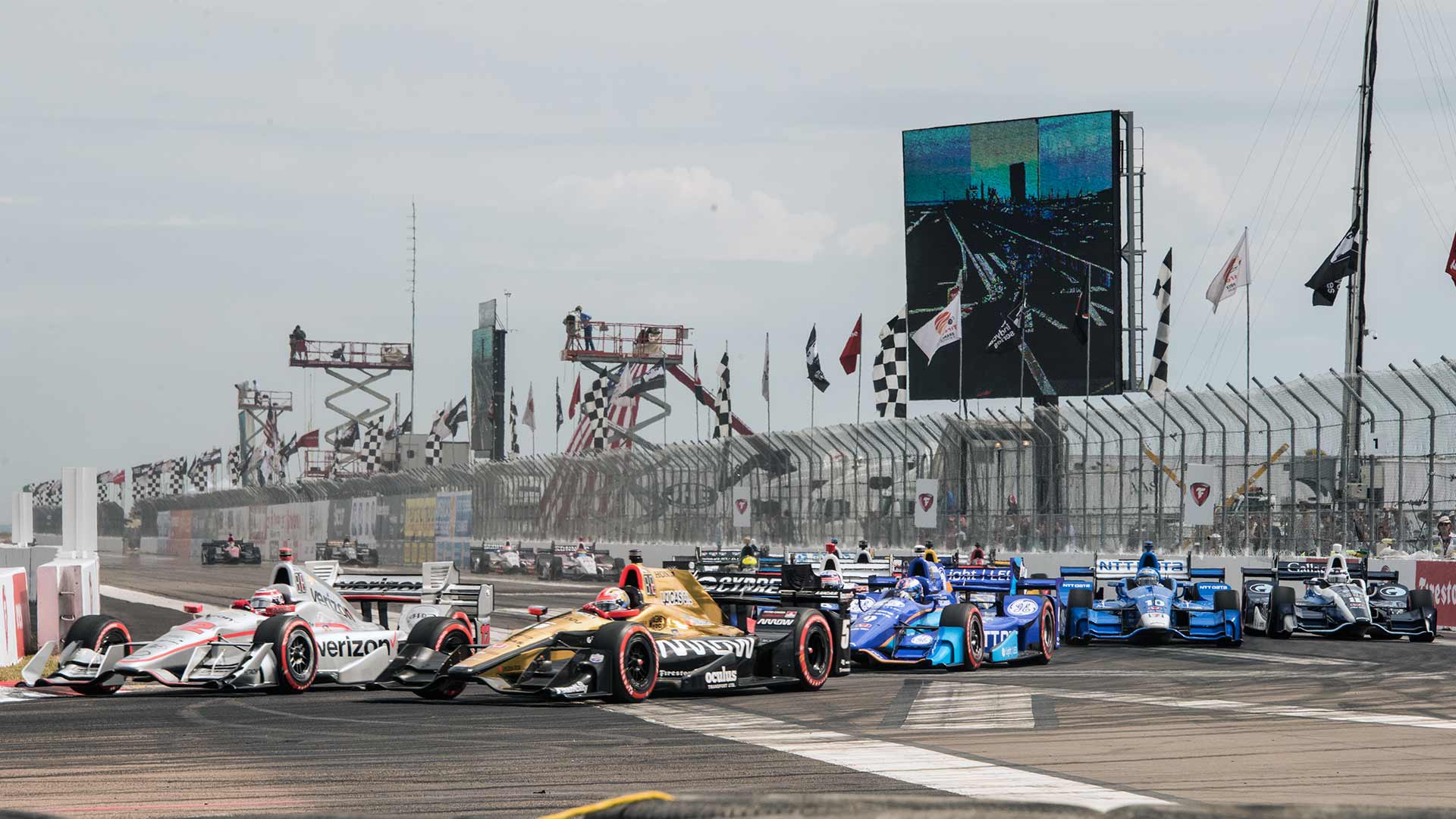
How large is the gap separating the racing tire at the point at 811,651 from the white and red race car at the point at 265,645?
9.75ft

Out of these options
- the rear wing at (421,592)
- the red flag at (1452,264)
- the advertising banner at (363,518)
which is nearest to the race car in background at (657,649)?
the rear wing at (421,592)

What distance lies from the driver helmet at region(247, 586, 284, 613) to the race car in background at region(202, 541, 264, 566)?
186ft

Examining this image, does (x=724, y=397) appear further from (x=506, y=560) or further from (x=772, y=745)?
(x=772, y=745)

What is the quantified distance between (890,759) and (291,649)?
678 cm

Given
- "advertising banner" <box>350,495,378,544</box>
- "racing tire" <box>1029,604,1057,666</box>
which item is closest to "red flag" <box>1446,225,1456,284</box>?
"racing tire" <box>1029,604,1057,666</box>

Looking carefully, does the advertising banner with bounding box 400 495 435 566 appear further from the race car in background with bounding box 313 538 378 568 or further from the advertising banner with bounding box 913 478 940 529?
the advertising banner with bounding box 913 478 940 529

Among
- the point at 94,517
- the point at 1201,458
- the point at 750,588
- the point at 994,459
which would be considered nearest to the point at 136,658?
the point at 750,588

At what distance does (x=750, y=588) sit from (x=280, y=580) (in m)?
4.46

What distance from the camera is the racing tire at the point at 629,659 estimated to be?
1345 centimetres

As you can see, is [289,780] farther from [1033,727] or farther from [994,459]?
[994,459]

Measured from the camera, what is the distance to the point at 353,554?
6291 cm

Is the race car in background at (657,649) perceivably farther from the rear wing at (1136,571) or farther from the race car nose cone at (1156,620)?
the rear wing at (1136,571)

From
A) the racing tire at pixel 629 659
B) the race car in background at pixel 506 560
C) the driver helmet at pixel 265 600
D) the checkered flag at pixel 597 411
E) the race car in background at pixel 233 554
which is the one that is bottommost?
the race car in background at pixel 233 554

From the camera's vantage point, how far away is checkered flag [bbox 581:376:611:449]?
70.4 m
